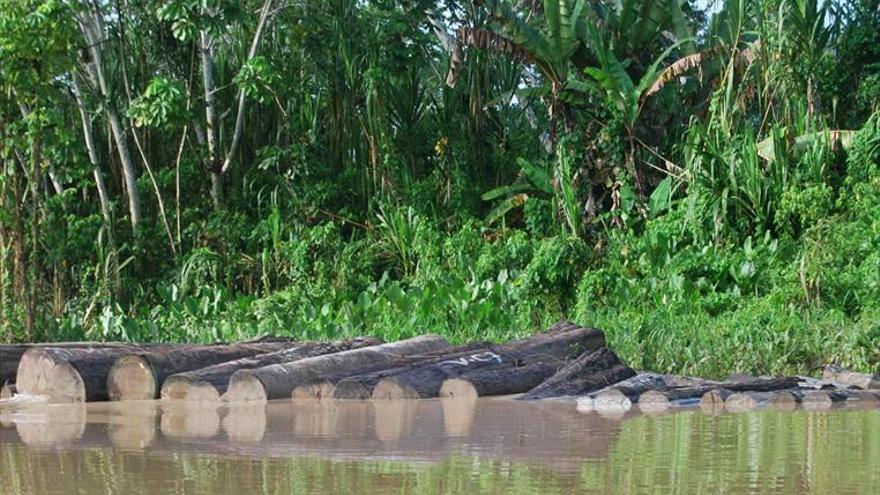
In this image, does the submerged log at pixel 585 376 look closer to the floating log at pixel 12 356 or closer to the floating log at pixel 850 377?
the floating log at pixel 850 377

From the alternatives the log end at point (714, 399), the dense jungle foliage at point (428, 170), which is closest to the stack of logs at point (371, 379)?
the log end at point (714, 399)

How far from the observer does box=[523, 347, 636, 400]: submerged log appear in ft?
33.6

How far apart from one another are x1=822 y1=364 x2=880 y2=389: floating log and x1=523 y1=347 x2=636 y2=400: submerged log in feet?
5.61

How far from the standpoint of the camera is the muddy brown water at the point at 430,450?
18.4ft

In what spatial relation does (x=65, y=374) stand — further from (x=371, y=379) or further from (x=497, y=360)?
(x=497, y=360)

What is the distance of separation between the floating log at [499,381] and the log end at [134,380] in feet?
7.57

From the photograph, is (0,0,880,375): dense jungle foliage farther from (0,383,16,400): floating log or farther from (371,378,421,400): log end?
(0,383,16,400): floating log

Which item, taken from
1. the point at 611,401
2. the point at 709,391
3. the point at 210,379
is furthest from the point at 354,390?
the point at 709,391

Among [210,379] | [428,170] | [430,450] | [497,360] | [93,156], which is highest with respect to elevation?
[428,170]

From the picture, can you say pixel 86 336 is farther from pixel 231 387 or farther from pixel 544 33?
pixel 544 33

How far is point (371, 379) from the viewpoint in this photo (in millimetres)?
10320

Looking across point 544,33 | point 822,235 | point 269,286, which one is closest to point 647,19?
point 544,33

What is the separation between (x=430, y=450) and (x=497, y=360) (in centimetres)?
423

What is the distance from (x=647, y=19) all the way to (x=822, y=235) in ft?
17.0
